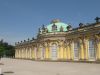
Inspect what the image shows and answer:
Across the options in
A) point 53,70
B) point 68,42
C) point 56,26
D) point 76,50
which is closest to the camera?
point 53,70

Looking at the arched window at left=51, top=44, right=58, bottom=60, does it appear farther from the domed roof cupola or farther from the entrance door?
the domed roof cupola

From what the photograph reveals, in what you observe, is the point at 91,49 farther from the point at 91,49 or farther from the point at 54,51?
the point at 54,51

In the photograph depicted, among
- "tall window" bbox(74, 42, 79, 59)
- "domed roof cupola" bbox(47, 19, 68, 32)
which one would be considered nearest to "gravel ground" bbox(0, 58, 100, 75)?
"tall window" bbox(74, 42, 79, 59)

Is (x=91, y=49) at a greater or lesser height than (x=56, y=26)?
lesser

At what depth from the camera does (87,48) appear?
4138cm

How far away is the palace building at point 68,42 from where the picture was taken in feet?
131

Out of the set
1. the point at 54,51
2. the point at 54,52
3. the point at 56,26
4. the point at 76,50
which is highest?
the point at 56,26

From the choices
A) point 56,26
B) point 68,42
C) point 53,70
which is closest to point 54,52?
point 68,42

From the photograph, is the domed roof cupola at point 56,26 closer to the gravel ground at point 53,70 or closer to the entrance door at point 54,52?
the entrance door at point 54,52

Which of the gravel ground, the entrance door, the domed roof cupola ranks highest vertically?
the domed roof cupola

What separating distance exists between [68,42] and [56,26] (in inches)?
255

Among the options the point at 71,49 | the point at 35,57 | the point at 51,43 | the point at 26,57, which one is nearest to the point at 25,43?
the point at 26,57

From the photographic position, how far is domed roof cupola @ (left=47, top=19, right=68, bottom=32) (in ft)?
168

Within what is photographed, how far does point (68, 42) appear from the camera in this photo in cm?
4759
